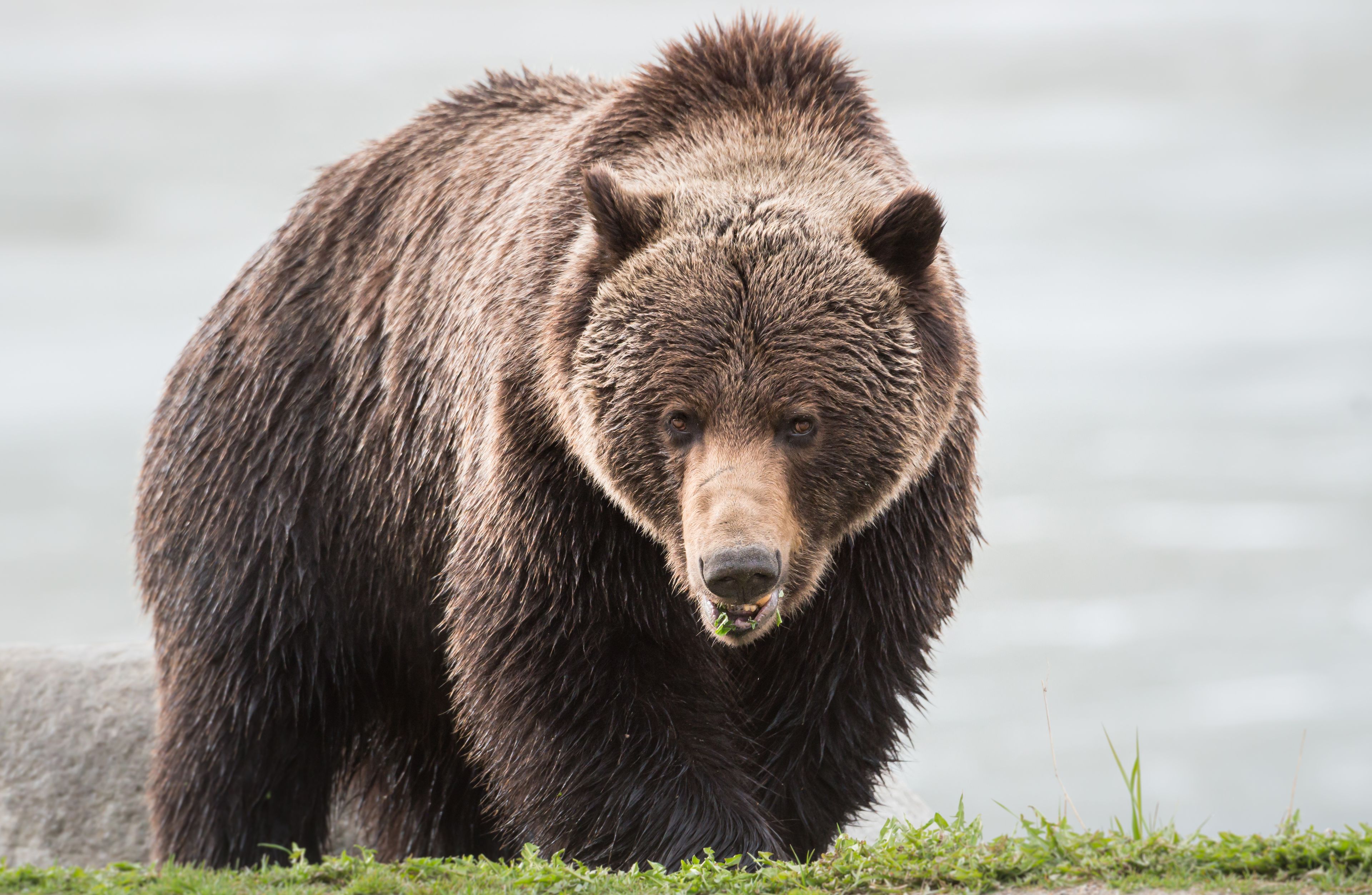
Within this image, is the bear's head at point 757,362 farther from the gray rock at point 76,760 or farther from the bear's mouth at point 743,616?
the gray rock at point 76,760

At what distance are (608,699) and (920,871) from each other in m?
1.58

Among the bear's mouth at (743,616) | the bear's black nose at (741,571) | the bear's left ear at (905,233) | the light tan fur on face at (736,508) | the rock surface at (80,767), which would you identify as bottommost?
the rock surface at (80,767)

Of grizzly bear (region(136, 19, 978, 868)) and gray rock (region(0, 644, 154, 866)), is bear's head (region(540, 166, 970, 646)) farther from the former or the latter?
gray rock (region(0, 644, 154, 866))

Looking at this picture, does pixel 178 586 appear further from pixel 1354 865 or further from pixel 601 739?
pixel 1354 865

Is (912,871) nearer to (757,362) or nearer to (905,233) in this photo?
(757,362)

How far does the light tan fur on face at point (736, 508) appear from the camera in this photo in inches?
185

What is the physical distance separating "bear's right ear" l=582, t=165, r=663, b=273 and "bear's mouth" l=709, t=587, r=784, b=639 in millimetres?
1371

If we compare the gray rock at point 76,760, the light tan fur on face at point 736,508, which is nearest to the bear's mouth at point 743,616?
the light tan fur on face at point 736,508

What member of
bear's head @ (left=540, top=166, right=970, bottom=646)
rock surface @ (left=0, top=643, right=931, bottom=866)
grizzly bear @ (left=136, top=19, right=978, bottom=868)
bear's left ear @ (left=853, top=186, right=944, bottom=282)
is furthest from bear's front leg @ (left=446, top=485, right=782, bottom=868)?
rock surface @ (left=0, top=643, right=931, bottom=866)

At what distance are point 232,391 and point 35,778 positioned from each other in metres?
4.29

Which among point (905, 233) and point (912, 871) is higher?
point (905, 233)

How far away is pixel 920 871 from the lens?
450 cm

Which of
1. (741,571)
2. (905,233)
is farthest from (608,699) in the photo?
(905,233)

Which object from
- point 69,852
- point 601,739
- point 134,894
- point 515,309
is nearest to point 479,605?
point 601,739
